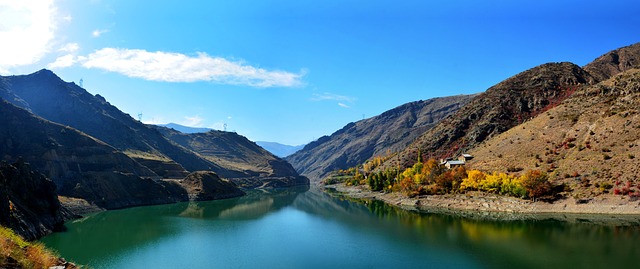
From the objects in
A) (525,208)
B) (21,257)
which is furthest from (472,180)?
(21,257)

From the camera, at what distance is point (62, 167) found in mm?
124062

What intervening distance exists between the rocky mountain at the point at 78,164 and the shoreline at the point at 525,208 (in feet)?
285

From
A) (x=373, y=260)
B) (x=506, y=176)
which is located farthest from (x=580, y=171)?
(x=373, y=260)

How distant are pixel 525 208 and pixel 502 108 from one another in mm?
83171

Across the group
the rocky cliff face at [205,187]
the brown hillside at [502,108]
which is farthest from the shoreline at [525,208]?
the rocky cliff face at [205,187]

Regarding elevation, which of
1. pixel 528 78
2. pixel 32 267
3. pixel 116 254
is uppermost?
pixel 528 78

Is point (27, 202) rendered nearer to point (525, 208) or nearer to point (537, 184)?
point (525, 208)

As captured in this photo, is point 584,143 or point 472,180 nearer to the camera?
point 584,143

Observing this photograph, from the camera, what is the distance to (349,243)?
64.9 m

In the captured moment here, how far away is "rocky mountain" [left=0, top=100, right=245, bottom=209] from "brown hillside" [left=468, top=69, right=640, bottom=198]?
111 metres

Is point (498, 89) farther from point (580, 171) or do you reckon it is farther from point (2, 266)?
point (2, 266)

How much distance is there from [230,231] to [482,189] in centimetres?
6387

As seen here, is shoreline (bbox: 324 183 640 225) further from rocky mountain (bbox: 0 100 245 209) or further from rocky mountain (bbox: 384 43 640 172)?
rocky mountain (bbox: 0 100 245 209)

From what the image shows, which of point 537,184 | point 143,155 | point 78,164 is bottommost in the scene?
point 537,184
